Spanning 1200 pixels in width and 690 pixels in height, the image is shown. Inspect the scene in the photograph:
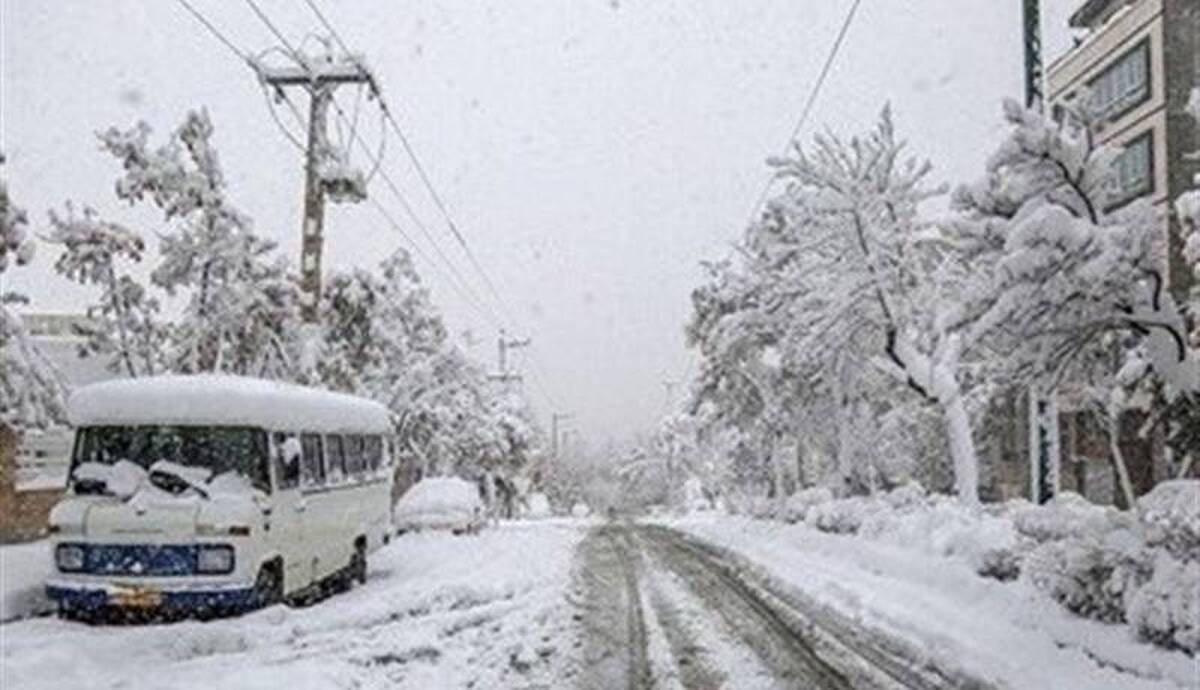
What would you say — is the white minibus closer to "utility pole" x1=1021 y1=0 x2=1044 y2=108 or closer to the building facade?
the building facade

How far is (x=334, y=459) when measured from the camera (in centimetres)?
1944

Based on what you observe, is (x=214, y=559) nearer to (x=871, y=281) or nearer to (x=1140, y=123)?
(x=871, y=281)

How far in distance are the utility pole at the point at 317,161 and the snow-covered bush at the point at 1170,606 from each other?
14899 mm

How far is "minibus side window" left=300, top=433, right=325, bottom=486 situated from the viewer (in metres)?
17.5

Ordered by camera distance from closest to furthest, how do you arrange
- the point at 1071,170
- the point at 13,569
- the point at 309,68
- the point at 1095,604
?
the point at 1095,604, the point at 1071,170, the point at 13,569, the point at 309,68

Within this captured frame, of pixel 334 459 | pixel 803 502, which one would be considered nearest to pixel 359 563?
pixel 334 459

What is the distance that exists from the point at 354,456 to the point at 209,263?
6.40 metres

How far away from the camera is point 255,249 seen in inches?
1017

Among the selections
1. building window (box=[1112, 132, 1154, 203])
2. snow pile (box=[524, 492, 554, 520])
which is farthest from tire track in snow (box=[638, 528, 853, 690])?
snow pile (box=[524, 492, 554, 520])

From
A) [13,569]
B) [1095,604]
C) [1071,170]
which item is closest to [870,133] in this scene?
[1071,170]

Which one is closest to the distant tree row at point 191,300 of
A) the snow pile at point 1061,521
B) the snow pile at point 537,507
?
the snow pile at point 1061,521

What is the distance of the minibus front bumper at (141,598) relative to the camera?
14266 mm

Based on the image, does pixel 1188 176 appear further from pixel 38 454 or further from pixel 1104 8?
pixel 38 454

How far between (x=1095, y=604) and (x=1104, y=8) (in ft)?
147
